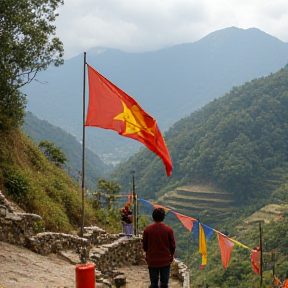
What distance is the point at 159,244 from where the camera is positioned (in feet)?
17.0

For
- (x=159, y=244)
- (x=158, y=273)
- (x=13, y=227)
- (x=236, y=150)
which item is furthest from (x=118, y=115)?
(x=236, y=150)

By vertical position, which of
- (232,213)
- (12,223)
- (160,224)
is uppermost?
(160,224)

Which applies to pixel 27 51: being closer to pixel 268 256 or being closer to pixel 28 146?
pixel 28 146

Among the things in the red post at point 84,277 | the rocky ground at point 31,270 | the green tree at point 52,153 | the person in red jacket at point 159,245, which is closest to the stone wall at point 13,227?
the rocky ground at point 31,270

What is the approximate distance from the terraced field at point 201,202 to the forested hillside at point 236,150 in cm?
233

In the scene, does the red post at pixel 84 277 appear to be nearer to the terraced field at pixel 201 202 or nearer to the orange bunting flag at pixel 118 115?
the orange bunting flag at pixel 118 115

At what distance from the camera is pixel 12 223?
812 cm

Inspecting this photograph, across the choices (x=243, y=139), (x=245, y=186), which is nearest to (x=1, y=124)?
(x=245, y=186)

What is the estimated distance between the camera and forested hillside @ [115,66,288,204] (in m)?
68.1

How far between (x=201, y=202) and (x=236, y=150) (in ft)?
42.7

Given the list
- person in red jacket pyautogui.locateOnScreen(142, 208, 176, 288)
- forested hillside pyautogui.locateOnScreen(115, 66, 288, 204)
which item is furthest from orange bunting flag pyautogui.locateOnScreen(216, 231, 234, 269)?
forested hillside pyautogui.locateOnScreen(115, 66, 288, 204)

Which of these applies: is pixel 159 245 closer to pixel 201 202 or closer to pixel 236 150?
pixel 201 202

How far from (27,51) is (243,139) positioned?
6340 centimetres

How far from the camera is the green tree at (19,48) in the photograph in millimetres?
13453
